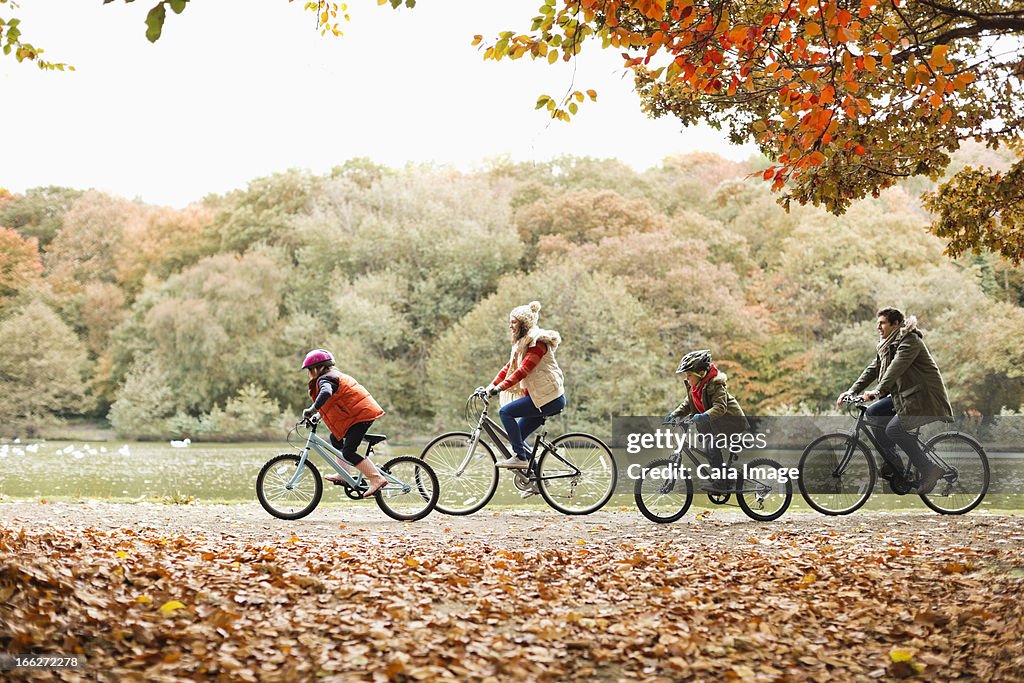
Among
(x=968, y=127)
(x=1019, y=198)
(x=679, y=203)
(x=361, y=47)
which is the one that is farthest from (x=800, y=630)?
(x=361, y=47)

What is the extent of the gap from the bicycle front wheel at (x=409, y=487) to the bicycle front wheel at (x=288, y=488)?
0.55 m

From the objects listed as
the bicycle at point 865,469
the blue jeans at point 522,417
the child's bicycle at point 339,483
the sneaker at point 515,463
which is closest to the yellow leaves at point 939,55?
the bicycle at point 865,469

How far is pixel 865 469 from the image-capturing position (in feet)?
26.8

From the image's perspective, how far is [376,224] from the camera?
35.2 m

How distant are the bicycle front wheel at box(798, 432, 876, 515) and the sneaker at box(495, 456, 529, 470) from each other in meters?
2.34

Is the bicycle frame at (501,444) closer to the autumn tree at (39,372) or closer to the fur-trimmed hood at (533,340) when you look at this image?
the fur-trimmed hood at (533,340)

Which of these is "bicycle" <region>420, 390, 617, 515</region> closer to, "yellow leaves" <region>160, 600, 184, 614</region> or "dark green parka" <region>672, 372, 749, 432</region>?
"dark green parka" <region>672, 372, 749, 432</region>

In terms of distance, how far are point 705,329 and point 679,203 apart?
9.44m

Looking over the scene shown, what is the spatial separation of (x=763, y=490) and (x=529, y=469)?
200 centimetres

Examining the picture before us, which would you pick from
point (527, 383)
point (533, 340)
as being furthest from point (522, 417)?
point (533, 340)

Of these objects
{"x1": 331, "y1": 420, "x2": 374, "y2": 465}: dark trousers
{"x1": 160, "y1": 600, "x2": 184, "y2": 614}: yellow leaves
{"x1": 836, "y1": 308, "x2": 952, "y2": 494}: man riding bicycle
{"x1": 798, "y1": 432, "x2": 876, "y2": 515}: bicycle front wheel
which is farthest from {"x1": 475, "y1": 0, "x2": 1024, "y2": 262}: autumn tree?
{"x1": 160, "y1": 600, "x2": 184, "y2": 614}: yellow leaves

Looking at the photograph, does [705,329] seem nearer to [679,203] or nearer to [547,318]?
[547,318]

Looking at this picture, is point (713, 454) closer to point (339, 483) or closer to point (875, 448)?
point (875, 448)

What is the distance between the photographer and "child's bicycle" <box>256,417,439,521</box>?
798 cm
